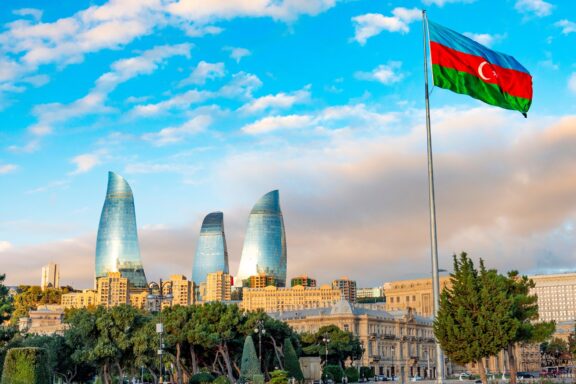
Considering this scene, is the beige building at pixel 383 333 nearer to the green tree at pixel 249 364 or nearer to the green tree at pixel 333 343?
the green tree at pixel 333 343

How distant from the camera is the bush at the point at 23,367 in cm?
3691

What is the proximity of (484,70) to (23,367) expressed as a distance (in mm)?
25686

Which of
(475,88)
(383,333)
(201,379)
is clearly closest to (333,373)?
(201,379)

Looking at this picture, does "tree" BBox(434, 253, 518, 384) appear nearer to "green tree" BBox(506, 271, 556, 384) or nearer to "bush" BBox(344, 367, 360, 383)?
"green tree" BBox(506, 271, 556, 384)

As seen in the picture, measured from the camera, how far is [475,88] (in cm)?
3444

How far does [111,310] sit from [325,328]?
59.5m

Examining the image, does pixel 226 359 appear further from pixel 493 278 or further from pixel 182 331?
pixel 493 278

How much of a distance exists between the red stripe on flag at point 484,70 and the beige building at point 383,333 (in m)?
128

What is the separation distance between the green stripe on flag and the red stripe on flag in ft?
0.64

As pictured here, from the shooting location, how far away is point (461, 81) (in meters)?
34.2

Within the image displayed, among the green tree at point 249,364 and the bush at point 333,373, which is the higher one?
the green tree at point 249,364

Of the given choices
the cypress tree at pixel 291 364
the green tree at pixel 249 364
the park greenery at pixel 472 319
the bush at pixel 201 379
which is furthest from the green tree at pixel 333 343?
the park greenery at pixel 472 319

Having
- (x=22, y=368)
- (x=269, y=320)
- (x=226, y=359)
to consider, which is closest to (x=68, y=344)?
(x=226, y=359)

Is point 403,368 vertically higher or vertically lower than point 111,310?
lower
